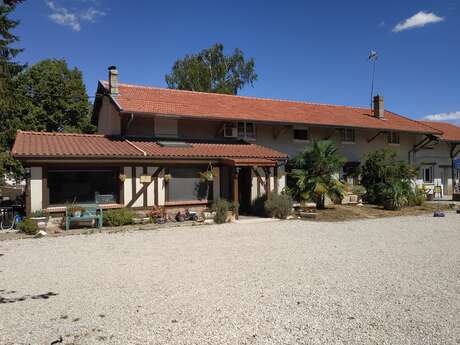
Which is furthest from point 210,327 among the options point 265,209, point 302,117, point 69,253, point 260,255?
point 302,117

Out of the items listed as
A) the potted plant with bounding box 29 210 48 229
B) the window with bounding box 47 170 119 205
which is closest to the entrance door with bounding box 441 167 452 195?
the window with bounding box 47 170 119 205

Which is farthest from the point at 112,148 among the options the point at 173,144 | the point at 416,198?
the point at 416,198

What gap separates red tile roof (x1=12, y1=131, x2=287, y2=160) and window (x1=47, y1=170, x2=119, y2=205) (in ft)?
2.68

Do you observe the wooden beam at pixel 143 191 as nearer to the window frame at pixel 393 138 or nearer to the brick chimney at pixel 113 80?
the brick chimney at pixel 113 80

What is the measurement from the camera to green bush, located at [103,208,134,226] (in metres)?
13.5

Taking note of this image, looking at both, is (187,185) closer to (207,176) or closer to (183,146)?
(207,176)

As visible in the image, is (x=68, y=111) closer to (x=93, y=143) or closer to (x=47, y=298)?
(x=93, y=143)

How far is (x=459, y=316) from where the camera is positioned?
4.77m

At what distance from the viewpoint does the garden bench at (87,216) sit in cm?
1275

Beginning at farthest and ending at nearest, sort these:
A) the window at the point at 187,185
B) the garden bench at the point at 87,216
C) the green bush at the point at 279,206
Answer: the green bush at the point at 279,206
the window at the point at 187,185
the garden bench at the point at 87,216

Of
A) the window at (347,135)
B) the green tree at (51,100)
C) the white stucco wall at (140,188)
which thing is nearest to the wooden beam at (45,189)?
the white stucco wall at (140,188)

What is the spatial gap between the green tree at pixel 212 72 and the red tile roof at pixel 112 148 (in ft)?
72.3

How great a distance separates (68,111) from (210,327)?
28080 mm

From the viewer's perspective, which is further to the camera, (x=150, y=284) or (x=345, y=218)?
(x=345, y=218)
